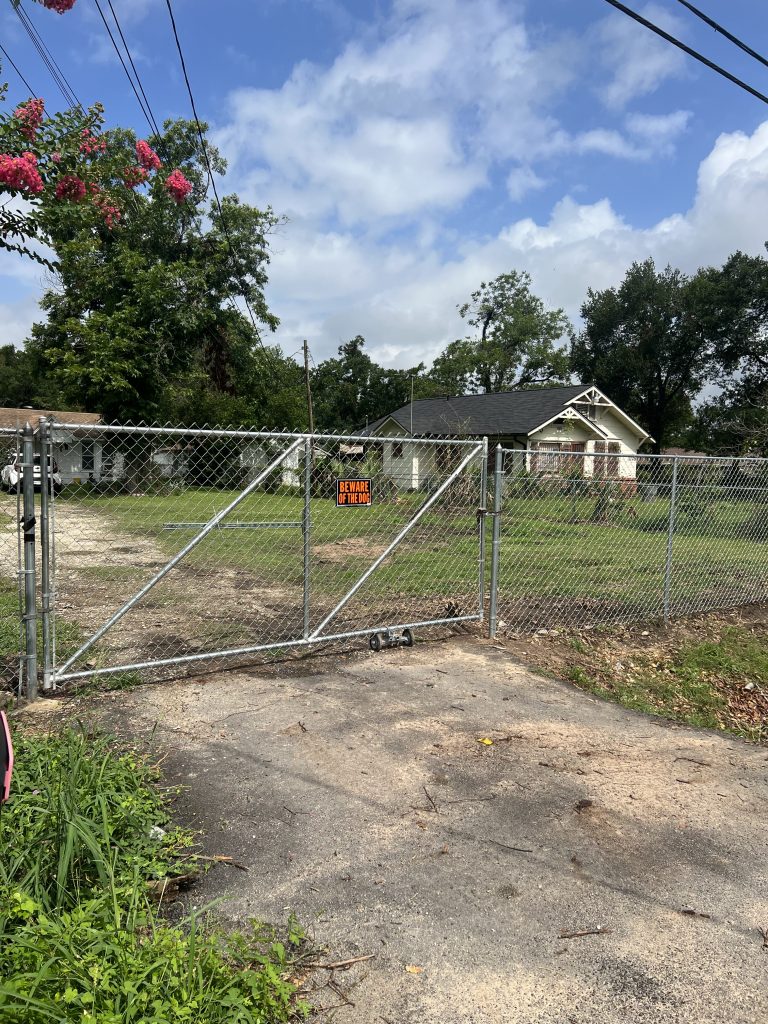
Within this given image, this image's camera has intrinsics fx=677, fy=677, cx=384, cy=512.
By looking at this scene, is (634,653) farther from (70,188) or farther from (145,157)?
(145,157)

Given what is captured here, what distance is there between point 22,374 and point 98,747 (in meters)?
59.6

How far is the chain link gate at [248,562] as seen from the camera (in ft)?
15.8

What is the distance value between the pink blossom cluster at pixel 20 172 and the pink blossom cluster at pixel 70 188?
0.40 metres

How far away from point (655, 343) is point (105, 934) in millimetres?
46521

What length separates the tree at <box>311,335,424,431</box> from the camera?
5044 centimetres

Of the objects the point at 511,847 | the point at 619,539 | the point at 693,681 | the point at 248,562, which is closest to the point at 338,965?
the point at 511,847

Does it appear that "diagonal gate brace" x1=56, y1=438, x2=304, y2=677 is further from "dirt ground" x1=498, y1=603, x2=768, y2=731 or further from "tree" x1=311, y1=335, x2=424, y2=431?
"tree" x1=311, y1=335, x2=424, y2=431

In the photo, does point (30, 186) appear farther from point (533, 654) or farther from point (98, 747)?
point (533, 654)

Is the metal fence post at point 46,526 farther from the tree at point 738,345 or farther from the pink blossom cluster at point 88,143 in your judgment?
the tree at point 738,345

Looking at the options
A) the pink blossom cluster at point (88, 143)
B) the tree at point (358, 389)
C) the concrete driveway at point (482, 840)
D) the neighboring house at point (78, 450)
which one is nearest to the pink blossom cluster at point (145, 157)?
the pink blossom cluster at point (88, 143)

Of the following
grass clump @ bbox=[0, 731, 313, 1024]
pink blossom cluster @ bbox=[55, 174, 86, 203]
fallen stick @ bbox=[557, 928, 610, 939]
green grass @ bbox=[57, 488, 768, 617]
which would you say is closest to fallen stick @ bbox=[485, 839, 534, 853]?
fallen stick @ bbox=[557, 928, 610, 939]

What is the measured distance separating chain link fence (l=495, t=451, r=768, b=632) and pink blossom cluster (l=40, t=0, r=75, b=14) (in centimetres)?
435

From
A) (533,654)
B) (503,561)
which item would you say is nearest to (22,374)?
(503,561)

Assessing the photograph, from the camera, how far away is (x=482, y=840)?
3041 mm
